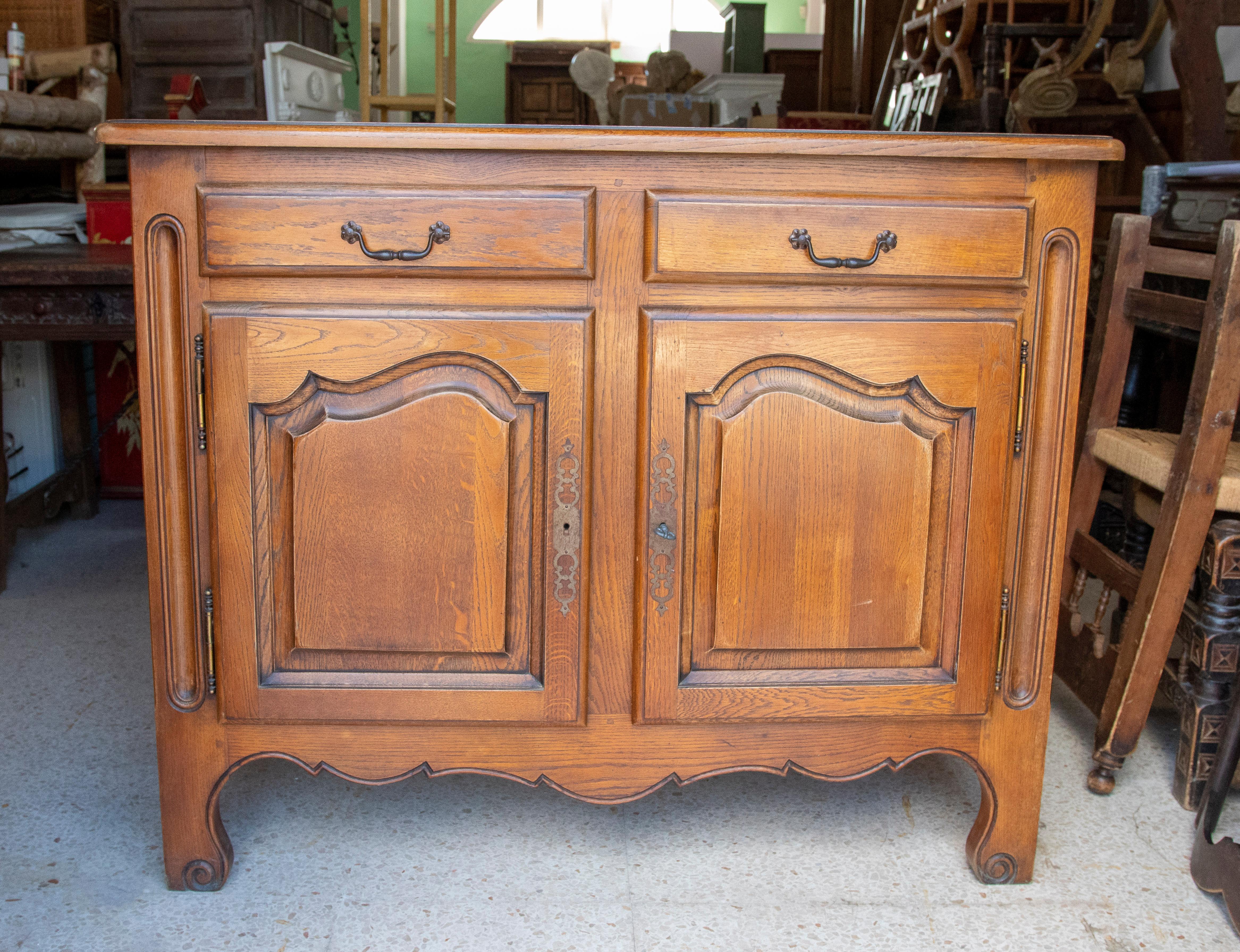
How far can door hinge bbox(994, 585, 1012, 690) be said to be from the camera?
1501 mm

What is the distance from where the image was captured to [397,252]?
1.37 m

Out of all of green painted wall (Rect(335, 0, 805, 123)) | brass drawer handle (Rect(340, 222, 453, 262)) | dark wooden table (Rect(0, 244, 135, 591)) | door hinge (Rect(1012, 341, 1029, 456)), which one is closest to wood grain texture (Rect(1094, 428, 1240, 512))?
door hinge (Rect(1012, 341, 1029, 456))

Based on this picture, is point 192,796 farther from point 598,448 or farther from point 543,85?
point 543,85

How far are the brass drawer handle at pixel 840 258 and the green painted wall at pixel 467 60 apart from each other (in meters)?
9.68

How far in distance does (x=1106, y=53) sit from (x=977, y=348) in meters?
3.21

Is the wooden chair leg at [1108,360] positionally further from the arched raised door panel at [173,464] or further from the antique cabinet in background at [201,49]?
the antique cabinet in background at [201,49]

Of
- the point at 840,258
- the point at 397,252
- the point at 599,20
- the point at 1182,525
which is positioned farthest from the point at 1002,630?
the point at 599,20

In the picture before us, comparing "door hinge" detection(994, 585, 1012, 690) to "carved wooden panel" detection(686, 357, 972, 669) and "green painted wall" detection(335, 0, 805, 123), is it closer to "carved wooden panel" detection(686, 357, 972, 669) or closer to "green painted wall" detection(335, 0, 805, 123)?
"carved wooden panel" detection(686, 357, 972, 669)

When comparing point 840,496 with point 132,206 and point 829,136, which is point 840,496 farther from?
point 132,206

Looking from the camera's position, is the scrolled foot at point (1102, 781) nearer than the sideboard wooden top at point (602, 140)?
No

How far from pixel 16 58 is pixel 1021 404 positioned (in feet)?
14.2

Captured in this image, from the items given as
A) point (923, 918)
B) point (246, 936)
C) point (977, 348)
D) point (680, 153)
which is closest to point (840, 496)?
point (977, 348)

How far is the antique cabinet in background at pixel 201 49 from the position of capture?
7.07m

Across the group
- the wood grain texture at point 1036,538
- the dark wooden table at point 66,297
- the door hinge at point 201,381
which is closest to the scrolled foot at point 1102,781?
the wood grain texture at point 1036,538
